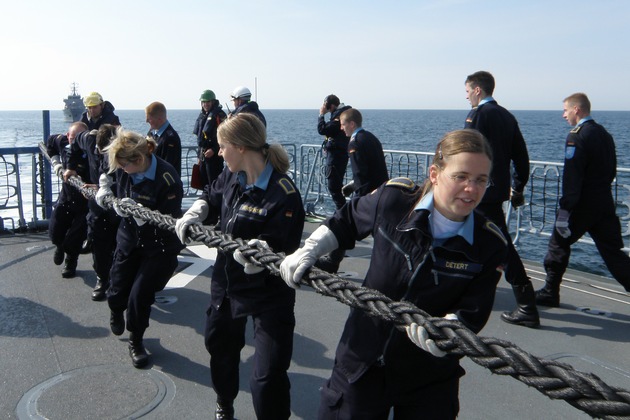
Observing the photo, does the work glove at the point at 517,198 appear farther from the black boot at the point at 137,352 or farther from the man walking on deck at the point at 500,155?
the black boot at the point at 137,352

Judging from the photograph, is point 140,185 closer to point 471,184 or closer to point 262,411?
point 262,411

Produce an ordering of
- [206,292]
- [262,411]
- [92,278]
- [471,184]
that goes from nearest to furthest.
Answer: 1. [471,184]
2. [262,411]
3. [206,292]
4. [92,278]

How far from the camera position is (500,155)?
4.88m

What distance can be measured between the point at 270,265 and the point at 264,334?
60 cm

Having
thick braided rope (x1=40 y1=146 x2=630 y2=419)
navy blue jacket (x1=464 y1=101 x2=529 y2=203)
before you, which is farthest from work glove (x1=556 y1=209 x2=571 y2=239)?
thick braided rope (x1=40 y1=146 x2=630 y2=419)

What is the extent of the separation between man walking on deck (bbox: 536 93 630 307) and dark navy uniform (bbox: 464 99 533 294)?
0.56 m

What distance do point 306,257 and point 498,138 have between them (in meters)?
3.03

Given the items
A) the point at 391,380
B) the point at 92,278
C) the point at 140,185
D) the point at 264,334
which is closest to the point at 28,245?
the point at 92,278

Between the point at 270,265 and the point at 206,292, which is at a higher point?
the point at 270,265

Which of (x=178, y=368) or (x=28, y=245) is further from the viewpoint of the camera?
(x=28, y=245)

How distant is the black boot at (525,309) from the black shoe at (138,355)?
10.1 ft

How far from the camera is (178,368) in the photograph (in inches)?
163

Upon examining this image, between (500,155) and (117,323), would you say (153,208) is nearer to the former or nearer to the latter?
(117,323)

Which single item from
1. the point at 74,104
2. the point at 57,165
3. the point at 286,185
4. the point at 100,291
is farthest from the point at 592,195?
the point at 74,104
